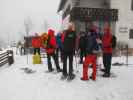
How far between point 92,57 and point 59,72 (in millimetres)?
2446

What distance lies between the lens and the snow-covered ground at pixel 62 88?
27.9ft

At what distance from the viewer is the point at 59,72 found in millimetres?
12195

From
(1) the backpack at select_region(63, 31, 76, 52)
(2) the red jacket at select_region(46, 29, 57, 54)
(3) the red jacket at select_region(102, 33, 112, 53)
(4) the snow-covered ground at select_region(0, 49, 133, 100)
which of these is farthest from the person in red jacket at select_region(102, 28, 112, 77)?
(2) the red jacket at select_region(46, 29, 57, 54)

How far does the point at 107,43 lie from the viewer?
10.9 m

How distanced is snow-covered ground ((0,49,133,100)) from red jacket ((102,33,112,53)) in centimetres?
115

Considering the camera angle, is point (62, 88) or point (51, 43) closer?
point (62, 88)

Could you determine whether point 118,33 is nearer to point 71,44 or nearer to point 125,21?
point 125,21

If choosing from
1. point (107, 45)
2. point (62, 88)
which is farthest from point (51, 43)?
point (62, 88)

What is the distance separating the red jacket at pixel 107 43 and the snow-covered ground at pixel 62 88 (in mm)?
1152

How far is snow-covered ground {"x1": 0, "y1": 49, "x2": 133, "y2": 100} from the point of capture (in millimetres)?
8516

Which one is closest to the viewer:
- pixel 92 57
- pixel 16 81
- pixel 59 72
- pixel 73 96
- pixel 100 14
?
pixel 73 96

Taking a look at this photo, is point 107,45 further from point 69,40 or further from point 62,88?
point 62,88

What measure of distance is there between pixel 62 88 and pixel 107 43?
2.77m

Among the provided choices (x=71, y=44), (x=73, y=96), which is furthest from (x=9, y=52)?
(x=73, y=96)
